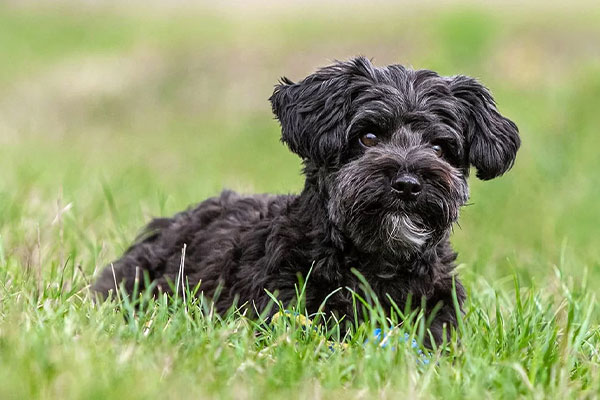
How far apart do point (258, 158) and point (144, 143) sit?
2.79m

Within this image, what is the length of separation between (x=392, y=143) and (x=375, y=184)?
38 cm

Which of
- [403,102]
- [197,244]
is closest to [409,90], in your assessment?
[403,102]

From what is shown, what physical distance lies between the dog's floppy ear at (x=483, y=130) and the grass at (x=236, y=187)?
718mm


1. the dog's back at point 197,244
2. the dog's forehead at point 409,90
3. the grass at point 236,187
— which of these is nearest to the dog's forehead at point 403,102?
the dog's forehead at point 409,90

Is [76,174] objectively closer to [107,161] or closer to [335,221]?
[107,161]

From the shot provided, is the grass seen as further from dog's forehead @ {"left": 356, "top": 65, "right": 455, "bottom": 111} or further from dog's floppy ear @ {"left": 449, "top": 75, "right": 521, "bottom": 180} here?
dog's forehead @ {"left": 356, "top": 65, "right": 455, "bottom": 111}

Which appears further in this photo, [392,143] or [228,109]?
[228,109]

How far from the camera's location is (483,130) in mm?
5023

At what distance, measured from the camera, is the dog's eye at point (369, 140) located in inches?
192

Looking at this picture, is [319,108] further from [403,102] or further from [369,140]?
[403,102]

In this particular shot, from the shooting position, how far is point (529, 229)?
27.7ft

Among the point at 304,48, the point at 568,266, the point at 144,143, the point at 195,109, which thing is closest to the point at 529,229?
the point at 568,266

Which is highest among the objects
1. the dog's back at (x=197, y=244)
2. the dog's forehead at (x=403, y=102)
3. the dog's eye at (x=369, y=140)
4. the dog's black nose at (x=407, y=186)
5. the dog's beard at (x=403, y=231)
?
the dog's forehead at (x=403, y=102)

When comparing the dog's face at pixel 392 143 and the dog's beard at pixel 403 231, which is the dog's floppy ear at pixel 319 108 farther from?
the dog's beard at pixel 403 231
